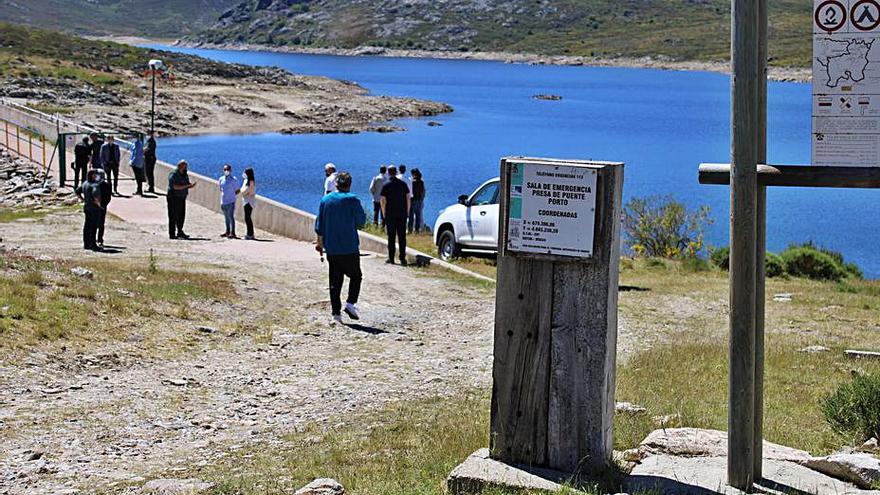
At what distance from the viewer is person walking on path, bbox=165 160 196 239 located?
914 inches

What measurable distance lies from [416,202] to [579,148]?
39.3m

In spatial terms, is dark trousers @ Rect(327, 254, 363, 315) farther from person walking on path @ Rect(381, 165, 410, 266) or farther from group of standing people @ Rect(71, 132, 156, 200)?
group of standing people @ Rect(71, 132, 156, 200)

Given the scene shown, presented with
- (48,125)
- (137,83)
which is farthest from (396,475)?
(137,83)

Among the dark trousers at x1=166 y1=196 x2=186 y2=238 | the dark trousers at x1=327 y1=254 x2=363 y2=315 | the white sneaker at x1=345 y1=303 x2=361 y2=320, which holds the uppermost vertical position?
the dark trousers at x1=166 y1=196 x2=186 y2=238

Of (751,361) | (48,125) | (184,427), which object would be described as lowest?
(184,427)

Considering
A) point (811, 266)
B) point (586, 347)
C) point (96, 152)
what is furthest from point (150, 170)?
point (586, 347)

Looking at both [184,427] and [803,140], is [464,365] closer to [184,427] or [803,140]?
[184,427]

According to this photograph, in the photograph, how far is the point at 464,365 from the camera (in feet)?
37.2

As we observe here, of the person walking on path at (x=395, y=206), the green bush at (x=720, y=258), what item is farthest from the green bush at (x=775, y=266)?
the person walking on path at (x=395, y=206)

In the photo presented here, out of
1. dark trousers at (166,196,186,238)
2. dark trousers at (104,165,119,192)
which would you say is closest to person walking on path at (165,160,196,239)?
dark trousers at (166,196,186,238)

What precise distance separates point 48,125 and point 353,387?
3362 cm

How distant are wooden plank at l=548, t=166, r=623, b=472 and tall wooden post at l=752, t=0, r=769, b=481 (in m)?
0.73

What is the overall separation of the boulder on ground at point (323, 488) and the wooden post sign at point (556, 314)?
86 cm

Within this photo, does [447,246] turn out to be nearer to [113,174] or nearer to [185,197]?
[185,197]
